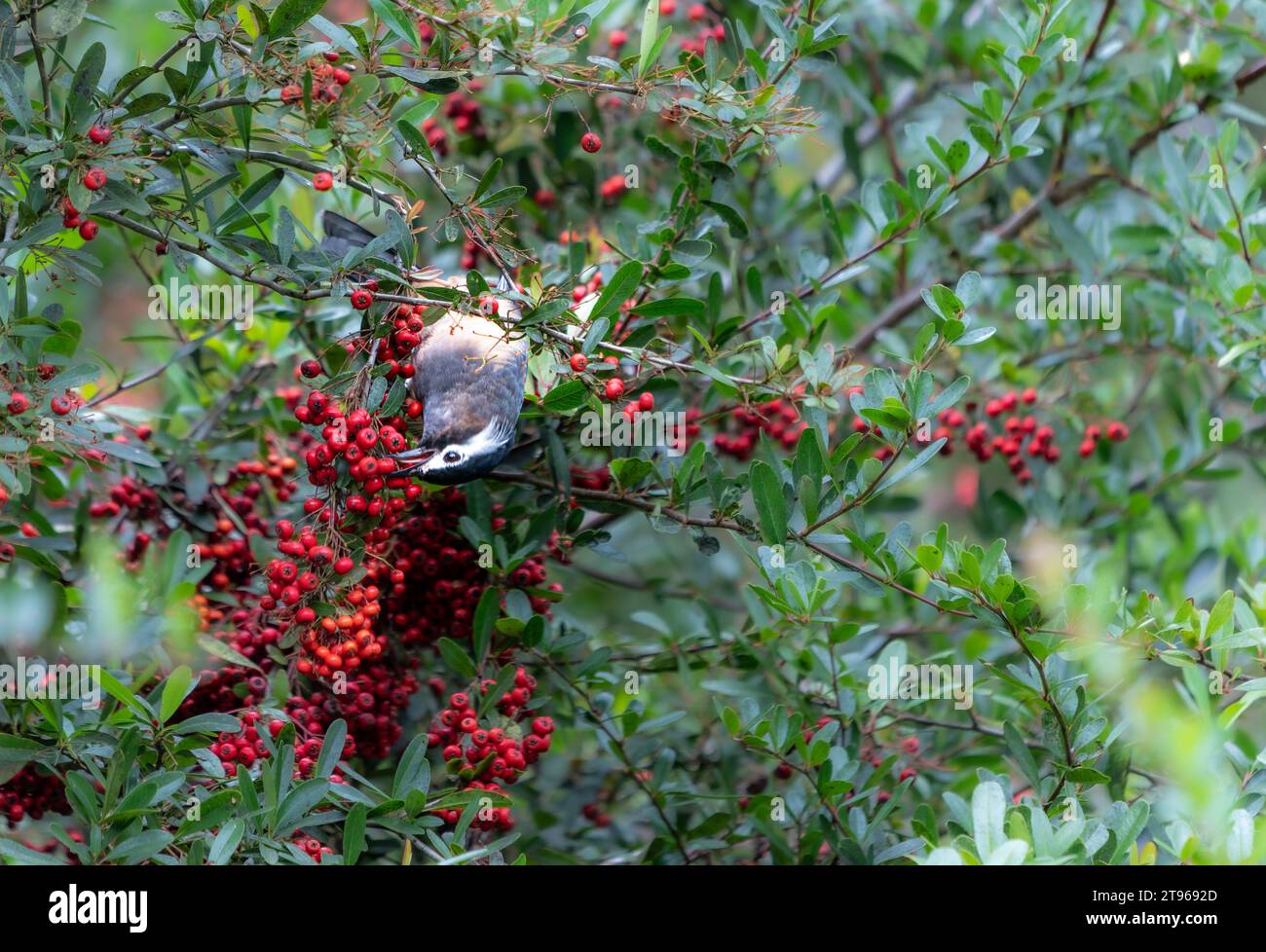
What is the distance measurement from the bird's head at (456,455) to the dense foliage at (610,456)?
5 cm

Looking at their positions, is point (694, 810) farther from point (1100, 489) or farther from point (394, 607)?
point (1100, 489)

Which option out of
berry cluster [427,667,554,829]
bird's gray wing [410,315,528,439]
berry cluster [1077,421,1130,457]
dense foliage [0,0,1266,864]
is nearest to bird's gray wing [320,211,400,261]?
dense foliage [0,0,1266,864]

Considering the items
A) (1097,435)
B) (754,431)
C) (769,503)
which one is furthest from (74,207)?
(1097,435)

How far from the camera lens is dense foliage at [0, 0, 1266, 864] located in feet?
6.08

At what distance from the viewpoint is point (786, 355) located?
84.7 inches

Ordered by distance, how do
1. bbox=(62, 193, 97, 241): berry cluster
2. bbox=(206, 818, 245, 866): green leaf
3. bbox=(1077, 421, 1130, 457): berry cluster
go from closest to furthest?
bbox=(206, 818, 245, 866): green leaf → bbox=(62, 193, 97, 241): berry cluster → bbox=(1077, 421, 1130, 457): berry cluster

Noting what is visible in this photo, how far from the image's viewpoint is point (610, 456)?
7.45 ft

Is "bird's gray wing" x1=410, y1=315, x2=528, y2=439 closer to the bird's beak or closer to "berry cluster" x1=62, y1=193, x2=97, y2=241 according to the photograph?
the bird's beak

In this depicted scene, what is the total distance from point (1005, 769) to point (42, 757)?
1822 mm

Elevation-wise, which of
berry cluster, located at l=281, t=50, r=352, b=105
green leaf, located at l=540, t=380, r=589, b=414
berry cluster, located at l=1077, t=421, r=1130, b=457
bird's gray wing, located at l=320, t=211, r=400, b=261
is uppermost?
berry cluster, located at l=281, t=50, r=352, b=105

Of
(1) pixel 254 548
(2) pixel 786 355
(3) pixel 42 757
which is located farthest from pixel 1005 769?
(3) pixel 42 757

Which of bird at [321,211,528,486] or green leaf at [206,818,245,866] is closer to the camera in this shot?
green leaf at [206,818,245,866]

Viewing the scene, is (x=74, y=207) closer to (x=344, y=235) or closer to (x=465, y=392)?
(x=344, y=235)

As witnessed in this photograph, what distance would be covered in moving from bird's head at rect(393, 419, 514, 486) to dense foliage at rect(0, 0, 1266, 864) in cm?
5
